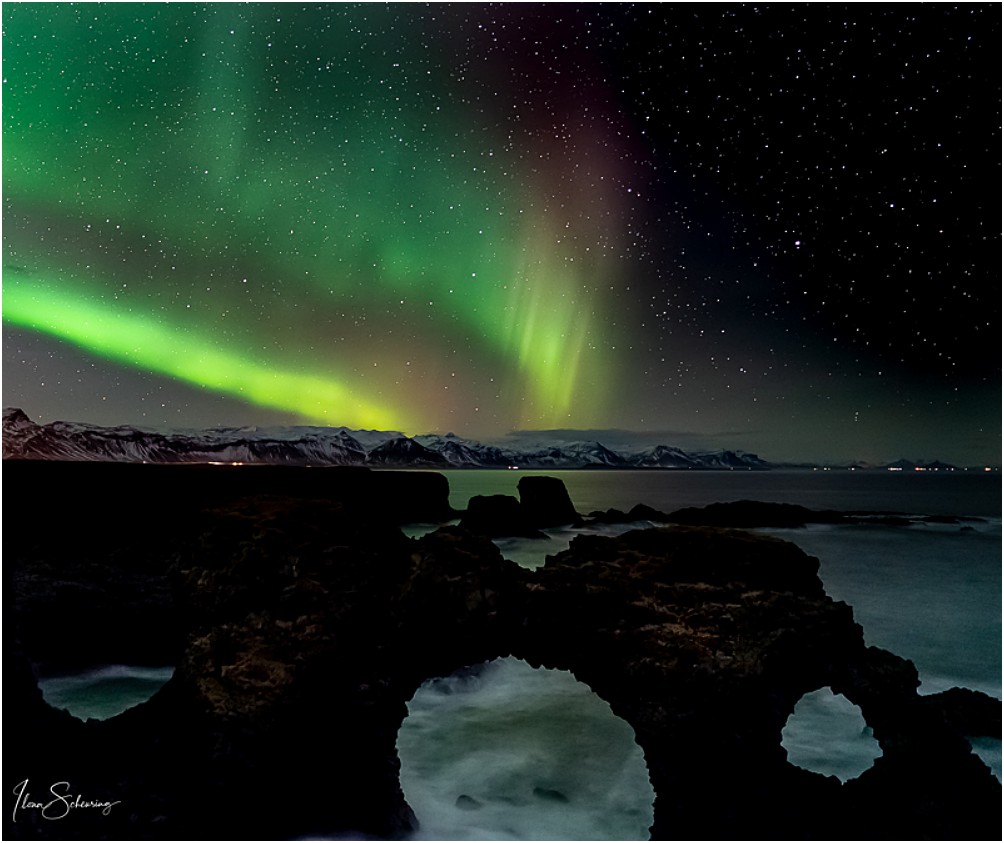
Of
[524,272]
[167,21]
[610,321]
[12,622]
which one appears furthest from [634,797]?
[167,21]

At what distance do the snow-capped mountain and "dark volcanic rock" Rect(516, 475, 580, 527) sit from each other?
0.54 ft

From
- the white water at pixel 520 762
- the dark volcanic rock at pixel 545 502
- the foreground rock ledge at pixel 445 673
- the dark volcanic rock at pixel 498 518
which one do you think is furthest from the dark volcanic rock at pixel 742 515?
the white water at pixel 520 762

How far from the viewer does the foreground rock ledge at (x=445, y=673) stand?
417cm

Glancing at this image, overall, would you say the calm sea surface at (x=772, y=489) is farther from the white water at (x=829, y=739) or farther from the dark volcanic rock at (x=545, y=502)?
the white water at (x=829, y=739)

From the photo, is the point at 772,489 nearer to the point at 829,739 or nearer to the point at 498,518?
the point at 498,518

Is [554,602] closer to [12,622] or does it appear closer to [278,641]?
[278,641]

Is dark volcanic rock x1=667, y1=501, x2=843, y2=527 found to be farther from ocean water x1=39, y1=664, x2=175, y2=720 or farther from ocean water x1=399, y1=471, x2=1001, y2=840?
ocean water x1=39, y1=664, x2=175, y2=720

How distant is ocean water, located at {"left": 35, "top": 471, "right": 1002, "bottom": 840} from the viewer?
557cm

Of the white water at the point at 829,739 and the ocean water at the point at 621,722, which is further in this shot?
the white water at the point at 829,739

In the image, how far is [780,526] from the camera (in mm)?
5691

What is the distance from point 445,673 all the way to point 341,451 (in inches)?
94.8

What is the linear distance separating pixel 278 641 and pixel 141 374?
10.5 feet
